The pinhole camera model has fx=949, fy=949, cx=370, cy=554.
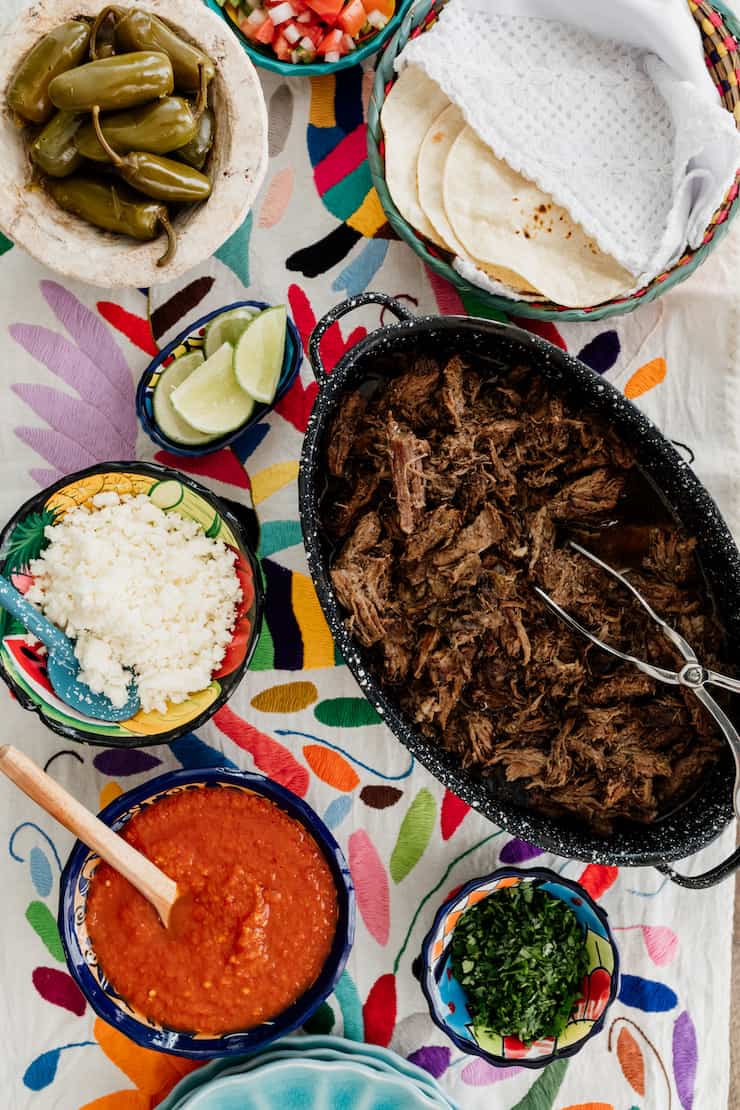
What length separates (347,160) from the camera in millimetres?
2406

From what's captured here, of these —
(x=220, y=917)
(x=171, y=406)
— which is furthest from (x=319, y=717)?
(x=171, y=406)

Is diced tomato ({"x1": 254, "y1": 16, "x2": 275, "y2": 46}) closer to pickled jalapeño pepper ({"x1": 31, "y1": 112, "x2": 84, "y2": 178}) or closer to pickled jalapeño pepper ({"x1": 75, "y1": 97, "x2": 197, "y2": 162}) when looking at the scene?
pickled jalapeño pepper ({"x1": 75, "y1": 97, "x2": 197, "y2": 162})

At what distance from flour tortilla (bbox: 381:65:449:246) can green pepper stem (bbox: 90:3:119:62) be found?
0.61m

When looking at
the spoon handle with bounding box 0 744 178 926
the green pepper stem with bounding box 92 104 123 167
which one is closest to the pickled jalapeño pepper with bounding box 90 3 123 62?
the green pepper stem with bounding box 92 104 123 167

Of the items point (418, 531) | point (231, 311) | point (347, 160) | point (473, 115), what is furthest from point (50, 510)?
point (473, 115)

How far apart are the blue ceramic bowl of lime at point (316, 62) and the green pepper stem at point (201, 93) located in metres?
0.28

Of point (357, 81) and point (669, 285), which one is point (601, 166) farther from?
point (357, 81)

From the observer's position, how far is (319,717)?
237 cm

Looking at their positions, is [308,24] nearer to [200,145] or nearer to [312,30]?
[312,30]

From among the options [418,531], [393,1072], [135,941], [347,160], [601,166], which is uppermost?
[347,160]

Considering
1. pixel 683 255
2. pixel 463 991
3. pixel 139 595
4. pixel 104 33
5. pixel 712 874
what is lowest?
pixel 463 991

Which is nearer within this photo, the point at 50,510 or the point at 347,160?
the point at 50,510

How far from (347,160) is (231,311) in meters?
0.53

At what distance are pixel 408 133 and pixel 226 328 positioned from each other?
61cm
